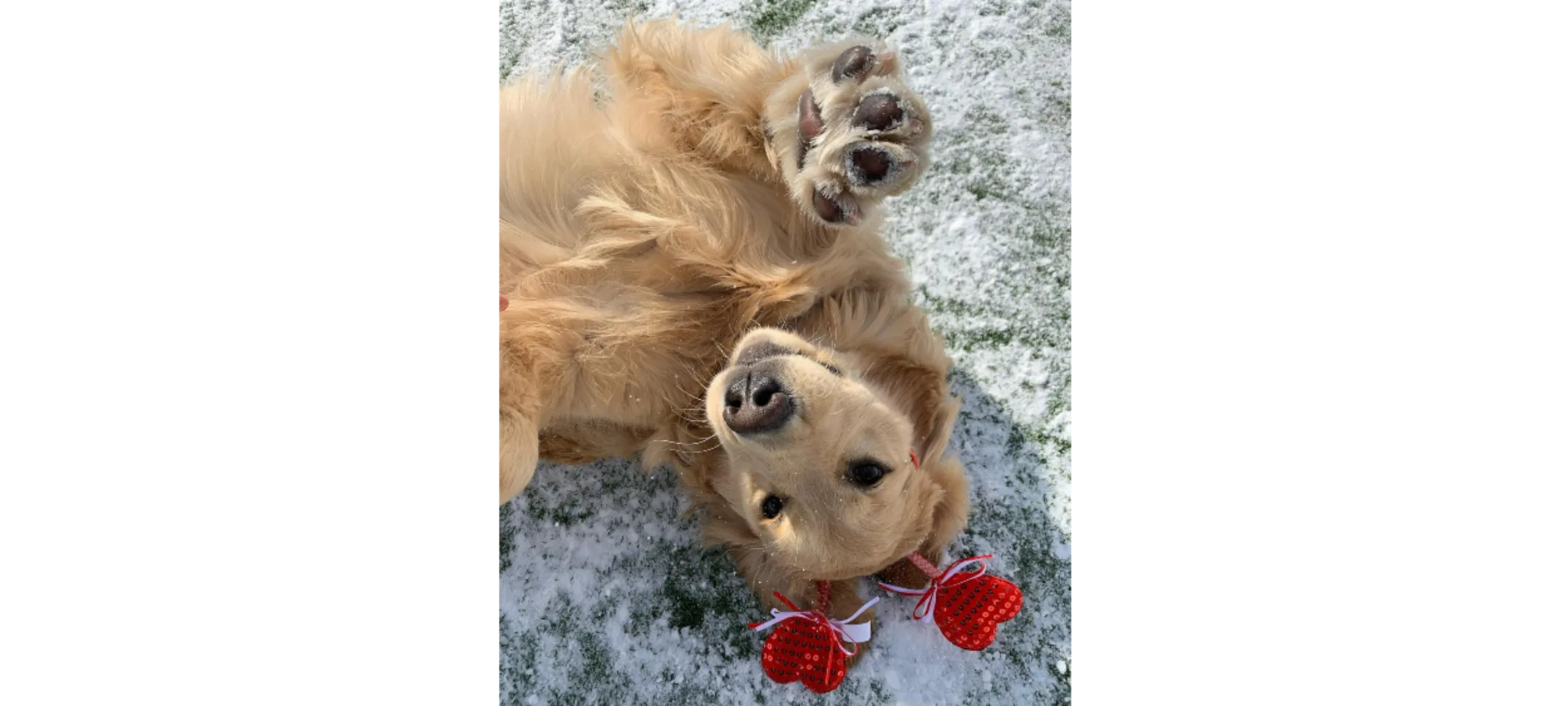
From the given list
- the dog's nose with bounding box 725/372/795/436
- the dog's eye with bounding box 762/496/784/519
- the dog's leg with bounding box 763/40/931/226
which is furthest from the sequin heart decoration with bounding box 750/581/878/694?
the dog's leg with bounding box 763/40/931/226

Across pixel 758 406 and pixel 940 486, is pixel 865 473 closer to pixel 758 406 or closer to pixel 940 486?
pixel 758 406

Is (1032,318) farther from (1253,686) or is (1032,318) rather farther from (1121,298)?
(1253,686)

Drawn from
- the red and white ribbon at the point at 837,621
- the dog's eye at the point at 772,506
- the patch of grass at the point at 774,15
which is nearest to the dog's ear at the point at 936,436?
the dog's eye at the point at 772,506

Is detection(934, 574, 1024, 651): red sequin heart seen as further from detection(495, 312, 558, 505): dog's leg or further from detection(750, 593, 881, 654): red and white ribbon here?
detection(495, 312, 558, 505): dog's leg

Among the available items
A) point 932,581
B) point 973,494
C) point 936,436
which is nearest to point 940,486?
point 936,436

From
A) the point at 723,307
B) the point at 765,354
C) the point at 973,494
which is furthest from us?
the point at 973,494
